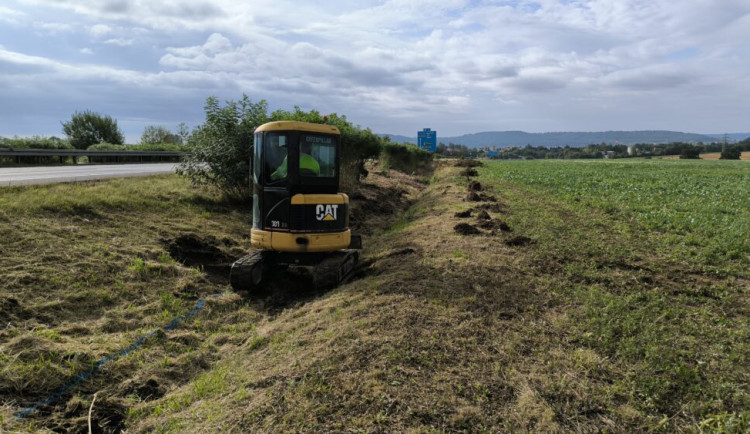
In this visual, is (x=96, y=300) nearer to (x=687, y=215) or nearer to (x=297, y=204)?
(x=297, y=204)

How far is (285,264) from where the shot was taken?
336 inches

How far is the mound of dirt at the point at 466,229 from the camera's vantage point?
1030 cm

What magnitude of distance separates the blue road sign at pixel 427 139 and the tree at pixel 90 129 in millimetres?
31733

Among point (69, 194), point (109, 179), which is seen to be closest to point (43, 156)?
point (109, 179)

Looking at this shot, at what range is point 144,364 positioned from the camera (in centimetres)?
533

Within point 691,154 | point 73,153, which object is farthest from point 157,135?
point 691,154

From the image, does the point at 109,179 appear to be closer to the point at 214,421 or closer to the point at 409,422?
the point at 214,421

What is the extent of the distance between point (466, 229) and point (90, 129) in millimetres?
46546

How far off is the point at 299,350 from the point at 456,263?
372 cm

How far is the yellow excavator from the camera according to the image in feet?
25.5

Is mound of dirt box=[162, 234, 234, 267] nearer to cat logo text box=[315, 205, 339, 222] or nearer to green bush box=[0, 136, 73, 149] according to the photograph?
cat logo text box=[315, 205, 339, 222]

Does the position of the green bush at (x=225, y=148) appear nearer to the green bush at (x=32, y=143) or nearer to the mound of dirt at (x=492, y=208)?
the mound of dirt at (x=492, y=208)

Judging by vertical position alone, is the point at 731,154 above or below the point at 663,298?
above

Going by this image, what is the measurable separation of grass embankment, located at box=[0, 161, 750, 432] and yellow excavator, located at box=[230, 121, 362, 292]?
0.66 m
